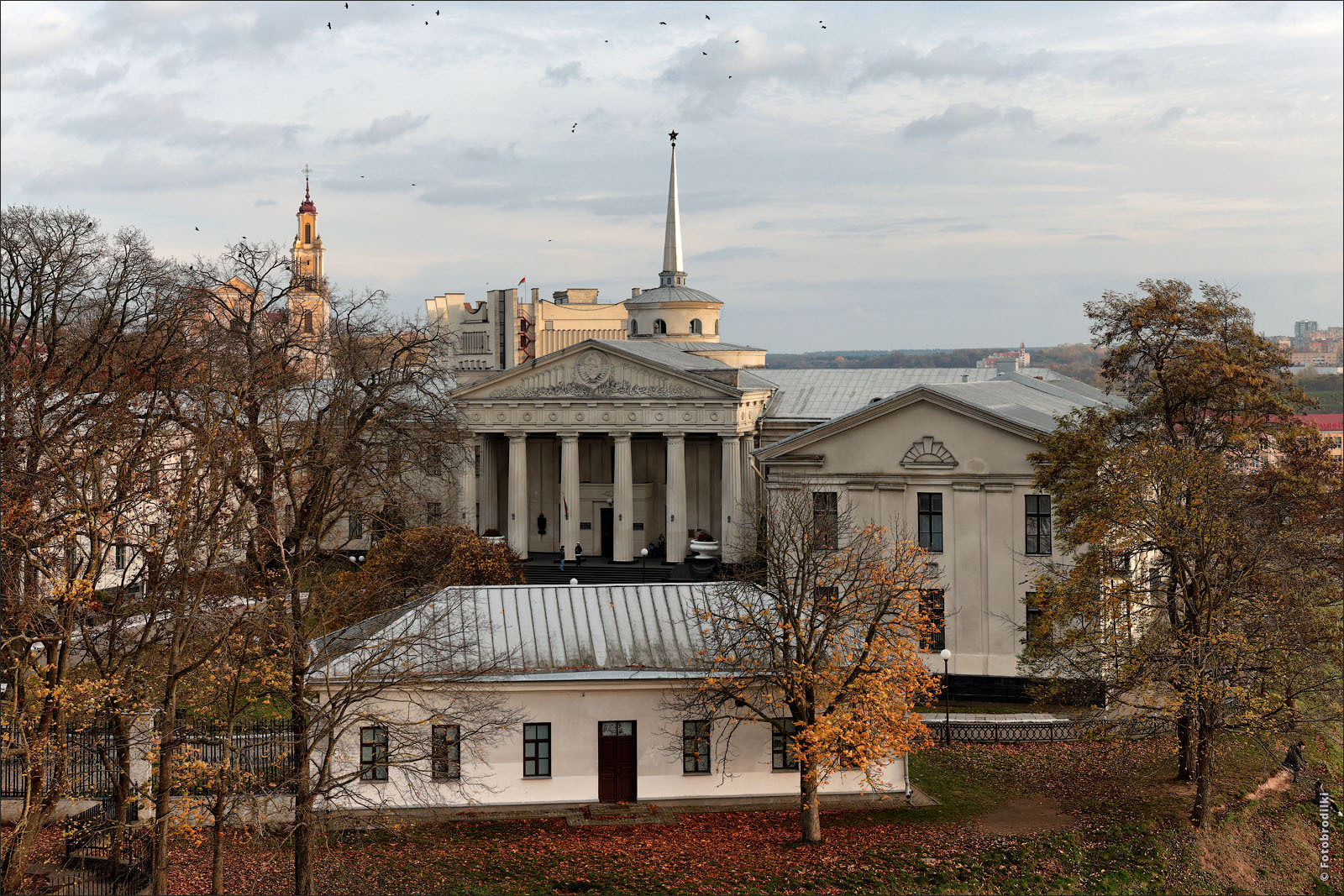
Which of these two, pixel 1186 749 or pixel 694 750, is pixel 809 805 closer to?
pixel 694 750

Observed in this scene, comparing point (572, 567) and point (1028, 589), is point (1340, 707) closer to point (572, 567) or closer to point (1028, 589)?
point (1028, 589)

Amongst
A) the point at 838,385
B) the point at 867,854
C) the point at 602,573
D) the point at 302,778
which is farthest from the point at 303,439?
the point at 838,385

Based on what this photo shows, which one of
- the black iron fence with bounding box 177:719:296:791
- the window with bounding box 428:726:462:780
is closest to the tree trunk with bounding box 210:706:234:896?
the black iron fence with bounding box 177:719:296:791

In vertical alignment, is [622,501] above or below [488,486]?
below

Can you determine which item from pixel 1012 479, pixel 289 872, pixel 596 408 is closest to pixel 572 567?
pixel 596 408

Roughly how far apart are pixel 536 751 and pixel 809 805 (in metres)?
6.10

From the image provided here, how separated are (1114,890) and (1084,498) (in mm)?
9519

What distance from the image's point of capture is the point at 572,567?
56625 mm

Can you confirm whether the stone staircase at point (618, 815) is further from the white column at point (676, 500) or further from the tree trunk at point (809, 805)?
the white column at point (676, 500)

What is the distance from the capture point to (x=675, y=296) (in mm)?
75562

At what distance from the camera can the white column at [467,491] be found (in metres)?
60.7

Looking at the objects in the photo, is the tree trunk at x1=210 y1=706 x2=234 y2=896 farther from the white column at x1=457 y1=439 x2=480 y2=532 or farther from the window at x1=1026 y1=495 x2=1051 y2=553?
the white column at x1=457 y1=439 x2=480 y2=532

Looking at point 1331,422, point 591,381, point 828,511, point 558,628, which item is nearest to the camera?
point 558,628

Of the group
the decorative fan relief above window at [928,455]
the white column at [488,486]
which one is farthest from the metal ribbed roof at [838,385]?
the decorative fan relief above window at [928,455]
